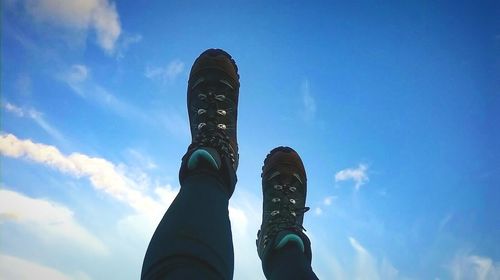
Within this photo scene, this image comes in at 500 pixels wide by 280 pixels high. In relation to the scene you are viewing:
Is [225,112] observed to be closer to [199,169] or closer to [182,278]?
[199,169]

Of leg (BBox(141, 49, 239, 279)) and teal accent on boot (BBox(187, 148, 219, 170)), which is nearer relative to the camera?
leg (BBox(141, 49, 239, 279))

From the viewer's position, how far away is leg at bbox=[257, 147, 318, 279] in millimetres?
2221

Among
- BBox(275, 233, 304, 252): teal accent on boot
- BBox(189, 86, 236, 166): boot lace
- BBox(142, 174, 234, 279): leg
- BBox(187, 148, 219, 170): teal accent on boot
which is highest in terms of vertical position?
BBox(189, 86, 236, 166): boot lace

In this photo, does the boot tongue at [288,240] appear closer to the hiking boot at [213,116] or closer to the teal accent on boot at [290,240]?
the teal accent on boot at [290,240]

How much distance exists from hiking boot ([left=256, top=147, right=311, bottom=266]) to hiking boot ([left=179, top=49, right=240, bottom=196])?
722 mm

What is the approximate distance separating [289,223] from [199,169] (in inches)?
50.5

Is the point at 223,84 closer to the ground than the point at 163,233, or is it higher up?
higher up

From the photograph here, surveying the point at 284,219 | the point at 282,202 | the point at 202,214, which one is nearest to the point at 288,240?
the point at 284,219

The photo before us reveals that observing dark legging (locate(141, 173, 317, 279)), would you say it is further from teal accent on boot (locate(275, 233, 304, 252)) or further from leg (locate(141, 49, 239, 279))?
teal accent on boot (locate(275, 233, 304, 252))

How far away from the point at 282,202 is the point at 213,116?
3.90 ft

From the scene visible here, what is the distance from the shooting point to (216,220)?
1.56 metres

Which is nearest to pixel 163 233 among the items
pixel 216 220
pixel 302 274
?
pixel 216 220

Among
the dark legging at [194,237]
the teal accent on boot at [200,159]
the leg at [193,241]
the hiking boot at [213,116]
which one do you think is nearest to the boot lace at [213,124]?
the hiking boot at [213,116]

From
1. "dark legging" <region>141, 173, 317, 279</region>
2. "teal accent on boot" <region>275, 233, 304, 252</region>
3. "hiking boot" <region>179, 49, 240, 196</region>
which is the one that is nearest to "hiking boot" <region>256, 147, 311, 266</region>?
"teal accent on boot" <region>275, 233, 304, 252</region>
